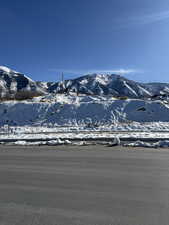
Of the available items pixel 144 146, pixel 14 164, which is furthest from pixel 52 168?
pixel 144 146

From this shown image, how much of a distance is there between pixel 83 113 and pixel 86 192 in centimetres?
2610

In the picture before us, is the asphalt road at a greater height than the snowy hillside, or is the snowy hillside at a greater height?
the snowy hillside

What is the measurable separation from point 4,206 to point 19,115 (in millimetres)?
29026

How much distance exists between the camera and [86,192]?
4.72m

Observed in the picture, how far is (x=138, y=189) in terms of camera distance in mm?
4832

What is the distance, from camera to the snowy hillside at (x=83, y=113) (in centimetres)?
2862

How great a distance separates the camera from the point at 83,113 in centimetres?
3077

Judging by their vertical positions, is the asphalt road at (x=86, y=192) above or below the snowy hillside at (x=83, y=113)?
below

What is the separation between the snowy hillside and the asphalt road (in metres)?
20.1

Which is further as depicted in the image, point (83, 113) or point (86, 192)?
point (83, 113)

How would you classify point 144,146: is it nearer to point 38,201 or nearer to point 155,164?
point 155,164

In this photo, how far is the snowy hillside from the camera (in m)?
28.6

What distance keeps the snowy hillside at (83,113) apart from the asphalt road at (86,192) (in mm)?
20146

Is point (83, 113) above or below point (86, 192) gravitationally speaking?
above
